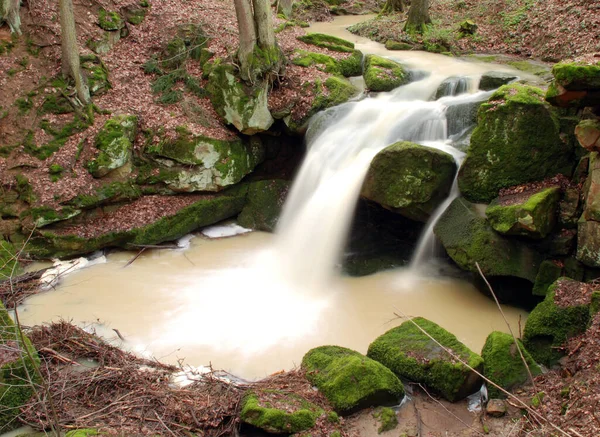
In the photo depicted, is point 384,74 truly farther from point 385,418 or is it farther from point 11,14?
point 385,418

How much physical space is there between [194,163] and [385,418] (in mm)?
7153

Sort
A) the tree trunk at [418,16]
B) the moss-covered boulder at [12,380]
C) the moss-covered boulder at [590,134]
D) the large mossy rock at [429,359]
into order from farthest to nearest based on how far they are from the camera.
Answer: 1. the tree trunk at [418,16]
2. the moss-covered boulder at [590,134]
3. the large mossy rock at [429,359]
4. the moss-covered boulder at [12,380]

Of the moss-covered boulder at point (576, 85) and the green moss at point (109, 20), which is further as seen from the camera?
the green moss at point (109, 20)

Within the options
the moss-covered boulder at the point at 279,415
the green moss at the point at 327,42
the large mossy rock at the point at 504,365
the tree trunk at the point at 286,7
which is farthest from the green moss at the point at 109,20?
the large mossy rock at the point at 504,365

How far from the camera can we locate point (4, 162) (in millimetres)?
9906

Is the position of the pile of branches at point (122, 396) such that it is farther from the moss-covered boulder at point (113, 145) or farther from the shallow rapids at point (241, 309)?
the moss-covered boulder at point (113, 145)

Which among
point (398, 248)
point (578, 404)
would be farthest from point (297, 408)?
point (398, 248)

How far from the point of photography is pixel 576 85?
6.65m

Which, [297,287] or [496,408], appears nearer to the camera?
[496,408]

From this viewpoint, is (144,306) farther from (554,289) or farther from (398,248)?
(554,289)

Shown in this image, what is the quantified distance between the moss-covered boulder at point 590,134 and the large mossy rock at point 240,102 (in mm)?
6451

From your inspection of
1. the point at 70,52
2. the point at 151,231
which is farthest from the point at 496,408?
the point at 70,52

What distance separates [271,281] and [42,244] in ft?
14.8

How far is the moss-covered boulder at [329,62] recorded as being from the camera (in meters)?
12.3
